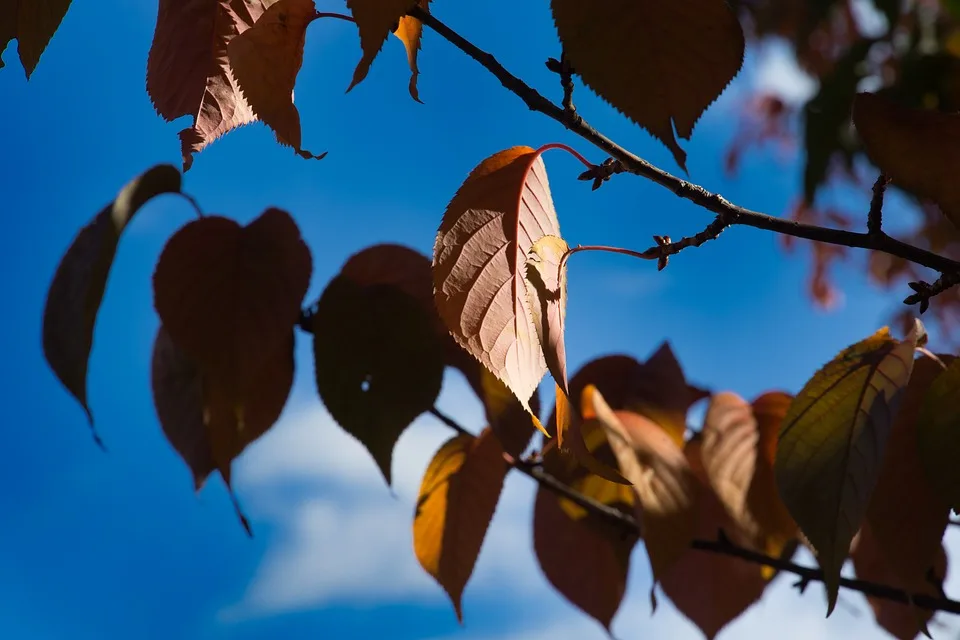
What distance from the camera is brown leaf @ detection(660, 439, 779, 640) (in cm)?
74

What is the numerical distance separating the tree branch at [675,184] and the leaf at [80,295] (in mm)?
291

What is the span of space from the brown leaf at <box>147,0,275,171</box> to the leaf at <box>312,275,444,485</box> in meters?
0.25

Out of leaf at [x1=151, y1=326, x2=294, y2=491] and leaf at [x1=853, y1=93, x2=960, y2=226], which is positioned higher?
leaf at [x1=853, y1=93, x2=960, y2=226]

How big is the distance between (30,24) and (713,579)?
27.2 inches

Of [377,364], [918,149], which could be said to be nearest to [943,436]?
[918,149]

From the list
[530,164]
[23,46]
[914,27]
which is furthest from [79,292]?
[914,27]

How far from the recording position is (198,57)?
16.9 inches

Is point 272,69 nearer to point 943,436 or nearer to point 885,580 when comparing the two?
point 943,436

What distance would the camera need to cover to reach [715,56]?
0.36 metres

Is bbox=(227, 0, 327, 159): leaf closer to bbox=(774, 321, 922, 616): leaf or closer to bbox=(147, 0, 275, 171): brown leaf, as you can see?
bbox=(147, 0, 275, 171): brown leaf

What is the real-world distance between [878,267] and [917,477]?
518 centimetres

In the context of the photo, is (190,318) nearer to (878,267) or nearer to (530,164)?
(530,164)

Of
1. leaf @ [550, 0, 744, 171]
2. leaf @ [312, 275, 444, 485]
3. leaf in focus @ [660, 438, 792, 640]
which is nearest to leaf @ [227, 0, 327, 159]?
leaf @ [550, 0, 744, 171]

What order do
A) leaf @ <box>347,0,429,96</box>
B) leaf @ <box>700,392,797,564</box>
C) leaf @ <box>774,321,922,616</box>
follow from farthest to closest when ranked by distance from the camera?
leaf @ <box>700,392,797,564</box>
leaf @ <box>774,321,922,616</box>
leaf @ <box>347,0,429,96</box>
